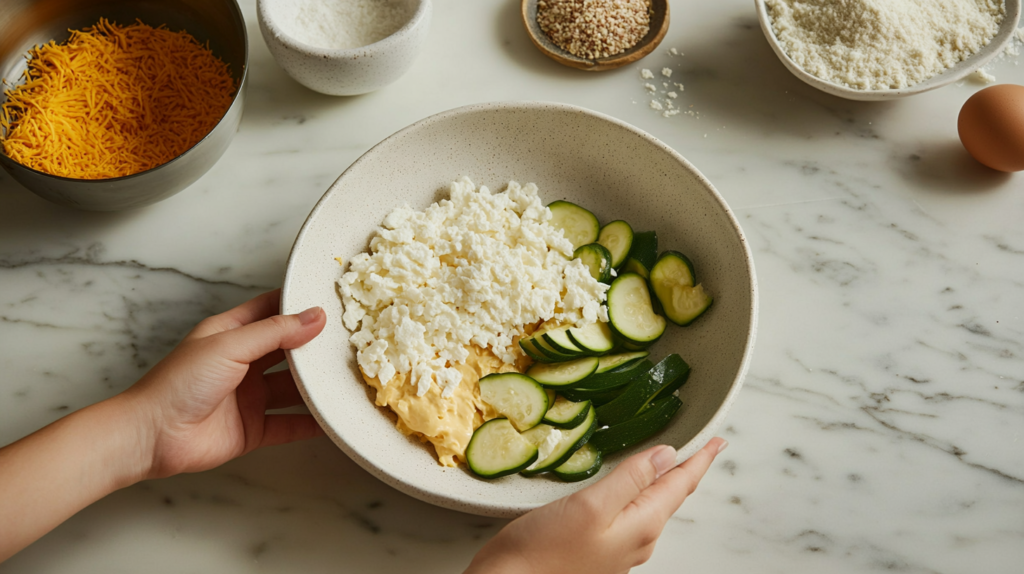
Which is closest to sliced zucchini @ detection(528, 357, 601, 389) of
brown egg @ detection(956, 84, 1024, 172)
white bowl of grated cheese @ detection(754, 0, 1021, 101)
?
white bowl of grated cheese @ detection(754, 0, 1021, 101)

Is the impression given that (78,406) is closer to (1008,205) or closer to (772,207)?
(772,207)

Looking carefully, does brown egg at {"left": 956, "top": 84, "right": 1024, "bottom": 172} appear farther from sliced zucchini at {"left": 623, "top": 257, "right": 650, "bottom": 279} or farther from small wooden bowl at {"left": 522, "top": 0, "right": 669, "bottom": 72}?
sliced zucchini at {"left": 623, "top": 257, "right": 650, "bottom": 279}

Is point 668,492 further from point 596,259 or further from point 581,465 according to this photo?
point 596,259

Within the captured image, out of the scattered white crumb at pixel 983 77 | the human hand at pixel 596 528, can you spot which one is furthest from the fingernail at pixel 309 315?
the scattered white crumb at pixel 983 77

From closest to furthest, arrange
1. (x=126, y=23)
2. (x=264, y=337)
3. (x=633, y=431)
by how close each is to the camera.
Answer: (x=264, y=337), (x=633, y=431), (x=126, y=23)

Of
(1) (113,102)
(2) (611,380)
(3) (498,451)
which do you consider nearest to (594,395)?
(2) (611,380)
